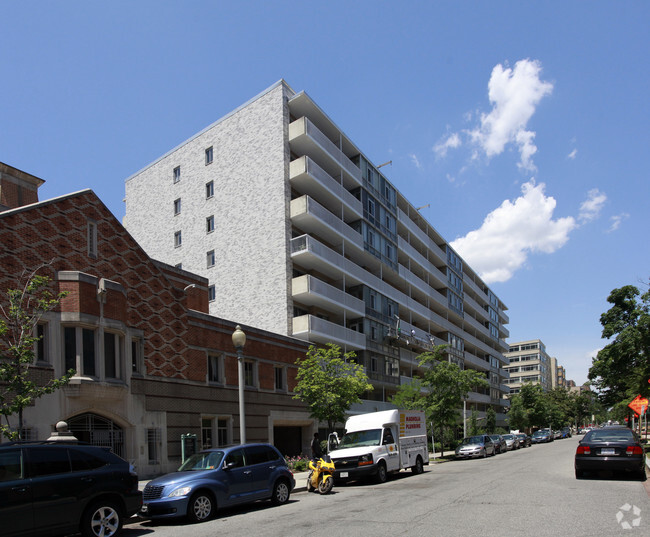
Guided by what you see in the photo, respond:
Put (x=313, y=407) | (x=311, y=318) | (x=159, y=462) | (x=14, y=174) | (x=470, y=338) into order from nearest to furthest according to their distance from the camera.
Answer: (x=159, y=462)
(x=14, y=174)
(x=313, y=407)
(x=311, y=318)
(x=470, y=338)

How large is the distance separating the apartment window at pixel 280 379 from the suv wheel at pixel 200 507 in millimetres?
17495

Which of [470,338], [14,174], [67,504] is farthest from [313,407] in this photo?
[470,338]

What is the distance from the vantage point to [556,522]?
33.0 ft

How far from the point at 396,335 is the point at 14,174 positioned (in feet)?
95.6

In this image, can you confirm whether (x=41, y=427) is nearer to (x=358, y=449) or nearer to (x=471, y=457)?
(x=358, y=449)

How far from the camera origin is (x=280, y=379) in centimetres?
3023

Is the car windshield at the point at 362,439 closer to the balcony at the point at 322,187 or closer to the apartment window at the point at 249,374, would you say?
the apartment window at the point at 249,374

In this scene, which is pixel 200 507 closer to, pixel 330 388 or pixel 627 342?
pixel 330 388

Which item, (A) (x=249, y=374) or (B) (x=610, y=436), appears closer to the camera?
(B) (x=610, y=436)

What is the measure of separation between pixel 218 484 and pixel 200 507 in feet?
2.23

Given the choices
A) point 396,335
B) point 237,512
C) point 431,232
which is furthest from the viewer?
point 431,232

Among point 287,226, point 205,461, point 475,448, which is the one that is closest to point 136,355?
point 205,461

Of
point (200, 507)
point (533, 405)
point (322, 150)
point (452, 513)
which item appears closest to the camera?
Answer: point (452, 513)

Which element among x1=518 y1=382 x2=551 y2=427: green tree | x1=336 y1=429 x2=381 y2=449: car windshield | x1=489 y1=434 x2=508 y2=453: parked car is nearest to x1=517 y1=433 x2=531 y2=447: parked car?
x1=489 y1=434 x2=508 y2=453: parked car
